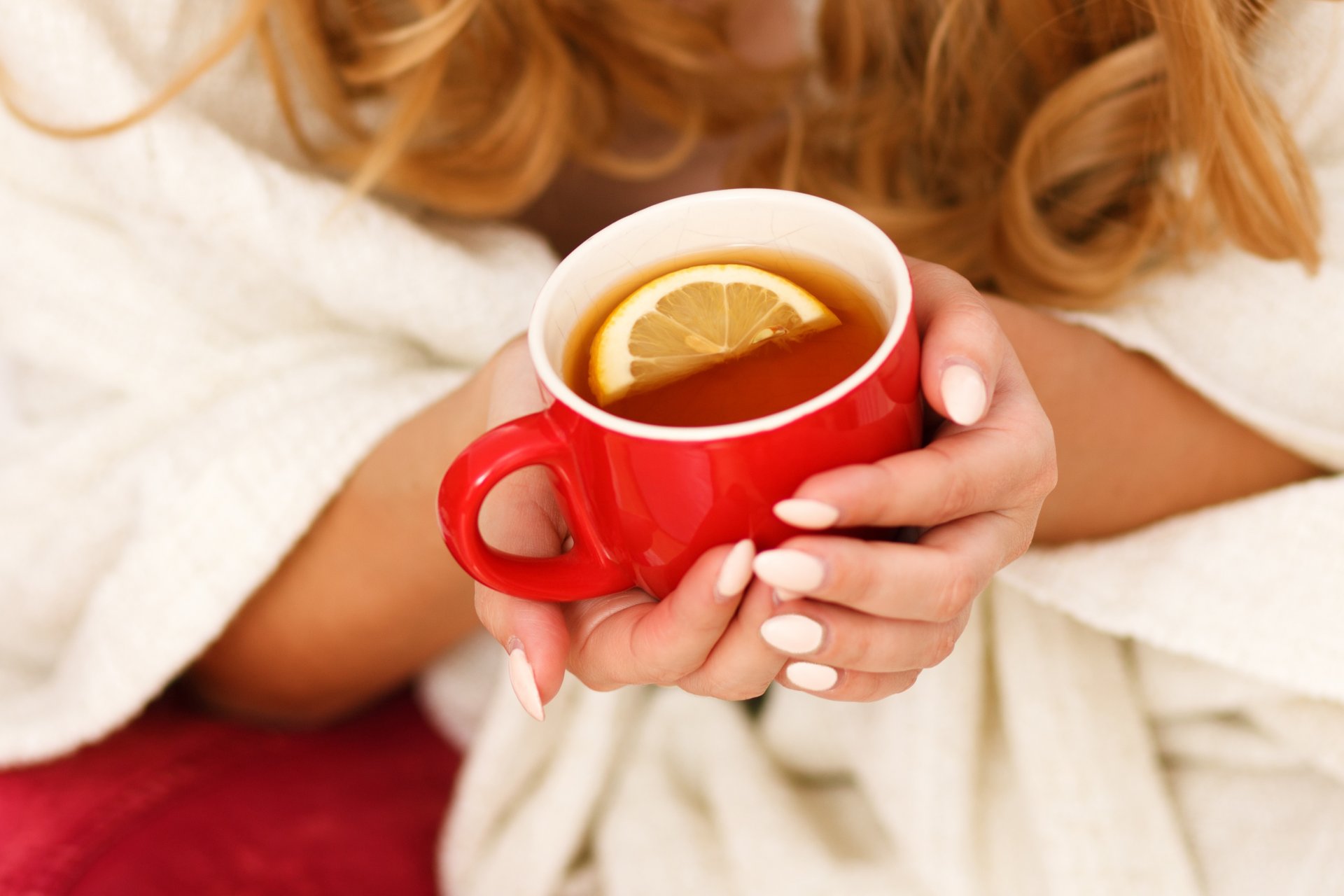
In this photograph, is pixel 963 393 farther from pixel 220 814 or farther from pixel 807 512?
pixel 220 814

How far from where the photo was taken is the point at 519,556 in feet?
1.77

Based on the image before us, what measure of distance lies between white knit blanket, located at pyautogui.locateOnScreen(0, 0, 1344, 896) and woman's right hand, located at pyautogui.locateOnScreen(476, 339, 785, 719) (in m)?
0.31

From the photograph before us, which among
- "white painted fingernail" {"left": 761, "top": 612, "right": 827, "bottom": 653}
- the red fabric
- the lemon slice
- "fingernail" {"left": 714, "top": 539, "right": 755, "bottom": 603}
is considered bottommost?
the red fabric

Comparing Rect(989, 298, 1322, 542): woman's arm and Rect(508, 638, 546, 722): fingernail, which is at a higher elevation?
Rect(508, 638, 546, 722): fingernail

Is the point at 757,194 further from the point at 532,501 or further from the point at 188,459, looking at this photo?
the point at 188,459

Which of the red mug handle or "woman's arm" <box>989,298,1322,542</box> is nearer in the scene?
the red mug handle

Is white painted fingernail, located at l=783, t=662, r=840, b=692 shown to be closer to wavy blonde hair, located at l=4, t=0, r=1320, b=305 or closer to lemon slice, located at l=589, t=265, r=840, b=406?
lemon slice, located at l=589, t=265, r=840, b=406

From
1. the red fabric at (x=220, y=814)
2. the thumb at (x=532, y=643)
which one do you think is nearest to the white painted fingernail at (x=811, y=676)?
the thumb at (x=532, y=643)

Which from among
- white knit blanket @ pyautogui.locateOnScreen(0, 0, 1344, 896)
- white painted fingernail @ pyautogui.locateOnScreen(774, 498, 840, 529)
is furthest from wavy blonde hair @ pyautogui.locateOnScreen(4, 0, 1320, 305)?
white painted fingernail @ pyautogui.locateOnScreen(774, 498, 840, 529)

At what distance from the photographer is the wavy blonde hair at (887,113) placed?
0.83 meters

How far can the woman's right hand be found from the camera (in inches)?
19.1

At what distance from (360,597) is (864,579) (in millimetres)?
568

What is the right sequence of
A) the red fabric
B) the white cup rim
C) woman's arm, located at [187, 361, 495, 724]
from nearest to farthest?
the white cup rim, the red fabric, woman's arm, located at [187, 361, 495, 724]

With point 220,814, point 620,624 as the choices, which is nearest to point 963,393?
point 620,624
